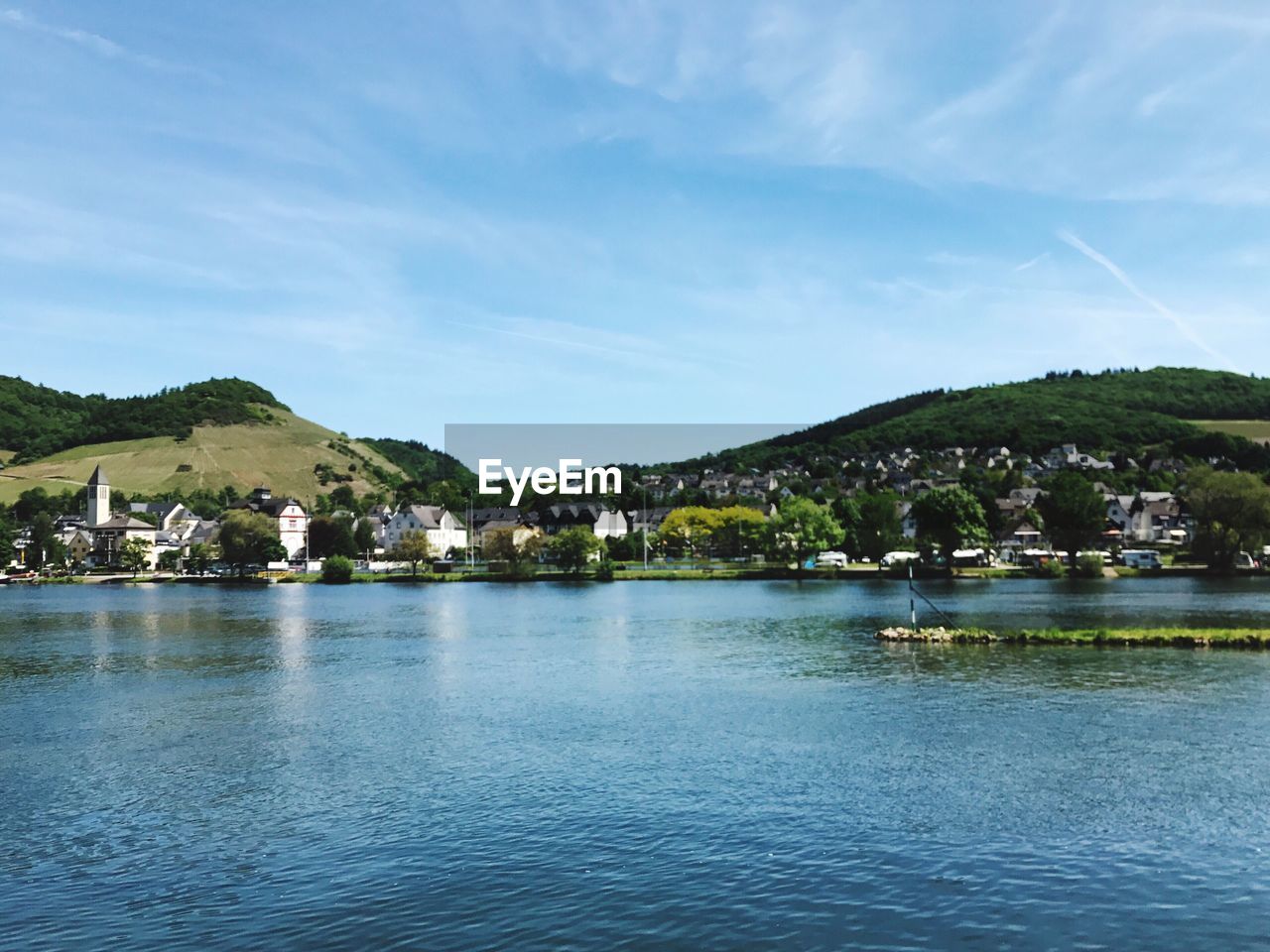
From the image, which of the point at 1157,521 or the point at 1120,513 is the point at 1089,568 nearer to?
the point at 1120,513

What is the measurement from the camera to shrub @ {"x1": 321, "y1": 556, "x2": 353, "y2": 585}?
14175cm

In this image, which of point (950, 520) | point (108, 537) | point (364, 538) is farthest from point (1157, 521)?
point (108, 537)

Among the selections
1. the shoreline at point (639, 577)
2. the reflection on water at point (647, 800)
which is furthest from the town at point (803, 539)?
the reflection on water at point (647, 800)

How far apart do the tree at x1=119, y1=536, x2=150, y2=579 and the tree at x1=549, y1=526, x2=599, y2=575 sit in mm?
80346

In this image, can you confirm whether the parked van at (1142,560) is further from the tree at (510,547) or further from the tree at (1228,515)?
the tree at (510,547)

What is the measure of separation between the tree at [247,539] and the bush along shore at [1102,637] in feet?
406

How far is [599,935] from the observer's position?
1653 cm

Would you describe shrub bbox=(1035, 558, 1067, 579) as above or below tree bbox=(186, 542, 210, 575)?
below

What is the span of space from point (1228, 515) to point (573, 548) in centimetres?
7815

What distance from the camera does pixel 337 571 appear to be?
142 m

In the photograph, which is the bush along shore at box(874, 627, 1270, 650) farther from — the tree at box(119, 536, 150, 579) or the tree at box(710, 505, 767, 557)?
the tree at box(119, 536, 150, 579)

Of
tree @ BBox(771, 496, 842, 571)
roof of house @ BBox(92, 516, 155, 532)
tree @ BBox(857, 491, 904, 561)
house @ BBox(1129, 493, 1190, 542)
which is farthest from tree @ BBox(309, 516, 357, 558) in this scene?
house @ BBox(1129, 493, 1190, 542)

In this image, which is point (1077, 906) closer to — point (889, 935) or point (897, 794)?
point (889, 935)

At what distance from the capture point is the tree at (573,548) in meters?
134
